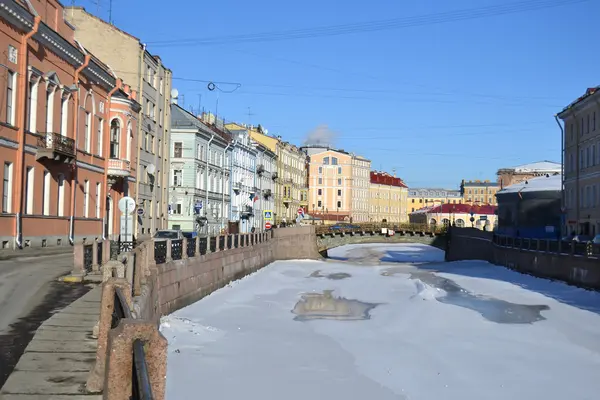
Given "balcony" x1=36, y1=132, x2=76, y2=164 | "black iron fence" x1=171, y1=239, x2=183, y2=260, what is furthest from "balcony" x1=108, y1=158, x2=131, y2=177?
"black iron fence" x1=171, y1=239, x2=183, y2=260

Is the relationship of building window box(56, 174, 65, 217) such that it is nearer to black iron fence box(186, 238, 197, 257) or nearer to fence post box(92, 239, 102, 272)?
black iron fence box(186, 238, 197, 257)

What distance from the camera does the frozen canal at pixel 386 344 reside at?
15.6m

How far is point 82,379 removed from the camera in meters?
9.63

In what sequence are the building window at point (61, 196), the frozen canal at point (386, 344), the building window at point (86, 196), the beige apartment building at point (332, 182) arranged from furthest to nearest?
1. the beige apartment building at point (332, 182)
2. the building window at point (86, 196)
3. the building window at point (61, 196)
4. the frozen canal at point (386, 344)

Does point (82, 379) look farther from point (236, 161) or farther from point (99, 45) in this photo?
point (236, 161)

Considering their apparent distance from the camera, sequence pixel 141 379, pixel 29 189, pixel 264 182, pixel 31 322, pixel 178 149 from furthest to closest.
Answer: pixel 264 182, pixel 178 149, pixel 29 189, pixel 31 322, pixel 141 379

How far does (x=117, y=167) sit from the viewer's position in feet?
141

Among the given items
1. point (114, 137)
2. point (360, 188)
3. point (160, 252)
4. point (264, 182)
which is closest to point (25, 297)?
point (160, 252)

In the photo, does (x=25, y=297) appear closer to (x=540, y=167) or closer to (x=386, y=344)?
(x=386, y=344)

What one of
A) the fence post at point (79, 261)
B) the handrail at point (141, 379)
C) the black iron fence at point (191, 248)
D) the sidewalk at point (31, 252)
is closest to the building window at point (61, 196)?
the sidewalk at point (31, 252)

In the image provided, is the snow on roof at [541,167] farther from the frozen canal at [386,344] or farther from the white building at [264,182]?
the frozen canal at [386,344]

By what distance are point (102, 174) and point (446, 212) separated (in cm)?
10614

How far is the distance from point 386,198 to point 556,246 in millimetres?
132718

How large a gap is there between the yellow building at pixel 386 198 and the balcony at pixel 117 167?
120m
